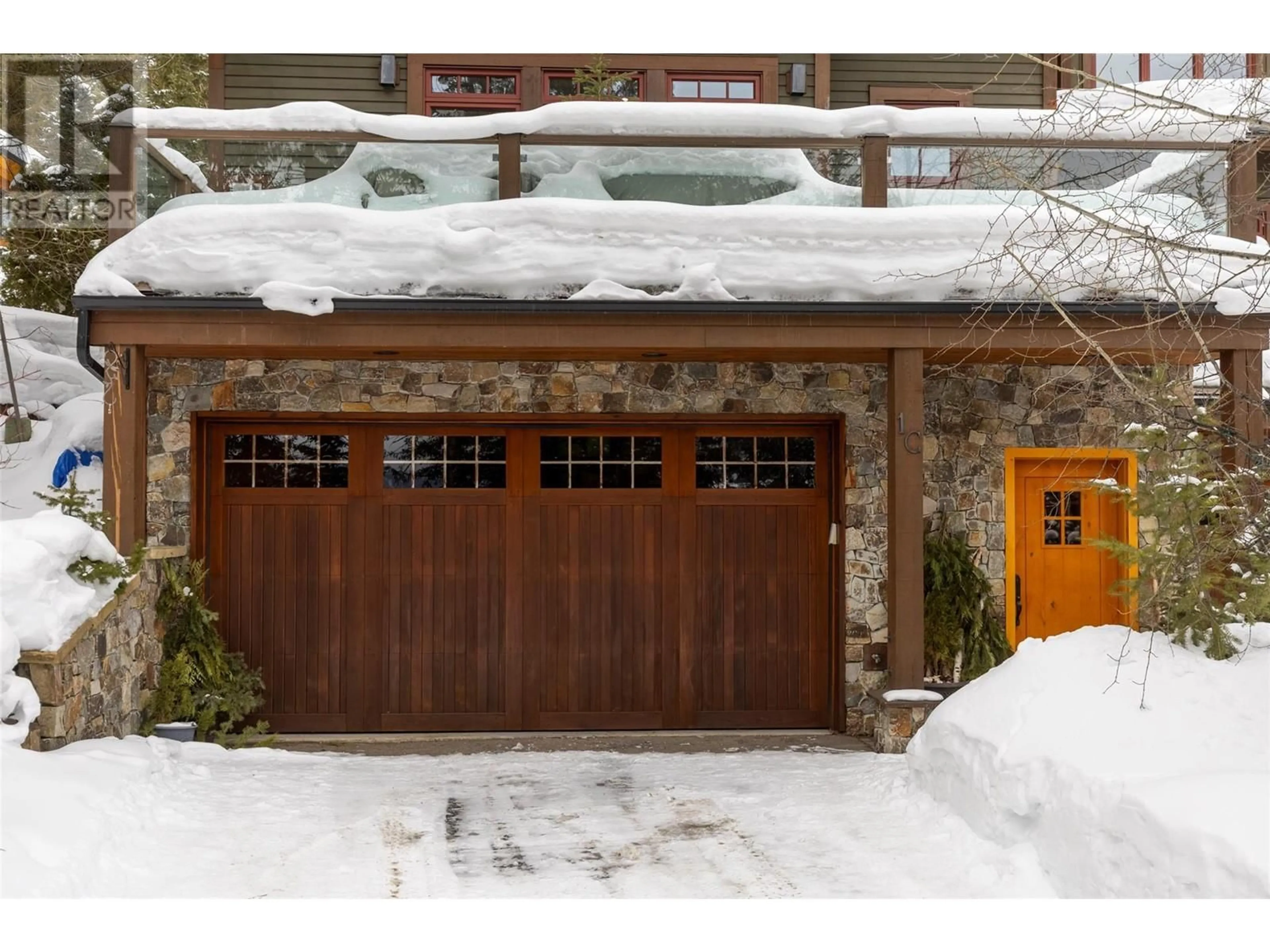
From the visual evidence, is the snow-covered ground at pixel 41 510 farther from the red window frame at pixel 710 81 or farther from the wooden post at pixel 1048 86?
the wooden post at pixel 1048 86

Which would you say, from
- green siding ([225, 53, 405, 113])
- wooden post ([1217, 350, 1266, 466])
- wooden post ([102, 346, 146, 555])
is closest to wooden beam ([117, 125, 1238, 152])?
wooden post ([1217, 350, 1266, 466])

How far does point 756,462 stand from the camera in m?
8.70

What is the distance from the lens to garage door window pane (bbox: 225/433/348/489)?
8438 mm

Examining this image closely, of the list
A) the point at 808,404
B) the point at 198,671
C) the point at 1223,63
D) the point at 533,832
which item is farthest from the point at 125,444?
the point at 1223,63

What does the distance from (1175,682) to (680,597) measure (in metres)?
3.81

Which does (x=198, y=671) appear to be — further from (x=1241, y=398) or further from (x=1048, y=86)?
(x=1048, y=86)

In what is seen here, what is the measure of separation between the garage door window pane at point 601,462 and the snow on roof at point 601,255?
1525 millimetres

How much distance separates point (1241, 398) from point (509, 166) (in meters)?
4.89

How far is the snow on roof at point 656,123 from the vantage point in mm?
7641

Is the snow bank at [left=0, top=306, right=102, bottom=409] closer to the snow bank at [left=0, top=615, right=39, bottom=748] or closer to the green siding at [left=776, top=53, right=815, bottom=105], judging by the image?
the snow bank at [left=0, top=615, right=39, bottom=748]

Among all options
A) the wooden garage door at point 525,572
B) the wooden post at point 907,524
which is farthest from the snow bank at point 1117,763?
the wooden garage door at point 525,572

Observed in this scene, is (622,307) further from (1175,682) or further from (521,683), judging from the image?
(1175,682)

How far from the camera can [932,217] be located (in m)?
7.55

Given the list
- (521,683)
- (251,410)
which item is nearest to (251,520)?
(251,410)
